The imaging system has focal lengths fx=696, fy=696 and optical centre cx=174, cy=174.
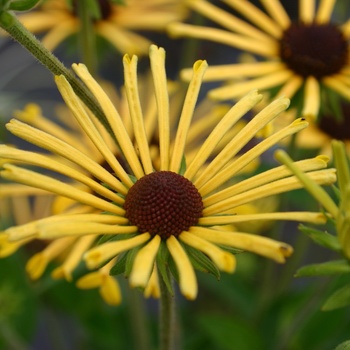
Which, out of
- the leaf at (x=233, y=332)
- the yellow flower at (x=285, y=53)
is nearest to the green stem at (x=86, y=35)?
the yellow flower at (x=285, y=53)

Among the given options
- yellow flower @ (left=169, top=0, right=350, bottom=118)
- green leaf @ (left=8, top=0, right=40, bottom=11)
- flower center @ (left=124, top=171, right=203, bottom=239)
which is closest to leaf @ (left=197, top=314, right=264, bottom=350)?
yellow flower @ (left=169, top=0, right=350, bottom=118)

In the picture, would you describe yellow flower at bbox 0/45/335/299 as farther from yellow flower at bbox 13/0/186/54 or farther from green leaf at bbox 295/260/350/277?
yellow flower at bbox 13/0/186/54

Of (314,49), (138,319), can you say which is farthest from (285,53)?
(138,319)

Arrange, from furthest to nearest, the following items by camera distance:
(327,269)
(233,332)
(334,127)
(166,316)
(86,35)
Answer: (334,127)
(233,332)
(86,35)
(166,316)
(327,269)

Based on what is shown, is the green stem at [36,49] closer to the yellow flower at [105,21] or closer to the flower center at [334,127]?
the yellow flower at [105,21]

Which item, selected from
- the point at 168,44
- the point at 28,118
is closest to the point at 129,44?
the point at 28,118

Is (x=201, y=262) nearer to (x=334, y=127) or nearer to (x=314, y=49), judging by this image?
(x=314, y=49)

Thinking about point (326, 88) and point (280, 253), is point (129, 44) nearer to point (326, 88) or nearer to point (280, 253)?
point (326, 88)

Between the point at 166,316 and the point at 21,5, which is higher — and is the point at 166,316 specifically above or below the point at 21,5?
below
